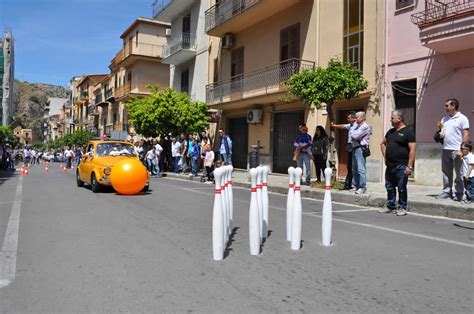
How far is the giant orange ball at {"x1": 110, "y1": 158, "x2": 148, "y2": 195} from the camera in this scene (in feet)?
36.0

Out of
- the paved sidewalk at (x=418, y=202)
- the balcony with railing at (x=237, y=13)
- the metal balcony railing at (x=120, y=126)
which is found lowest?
the paved sidewalk at (x=418, y=202)

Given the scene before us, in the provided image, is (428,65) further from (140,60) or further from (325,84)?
(140,60)

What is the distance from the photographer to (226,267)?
457cm

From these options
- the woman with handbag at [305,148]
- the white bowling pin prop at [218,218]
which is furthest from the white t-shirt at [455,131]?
the white bowling pin prop at [218,218]

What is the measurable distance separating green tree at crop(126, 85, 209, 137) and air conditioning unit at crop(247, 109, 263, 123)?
2497 mm

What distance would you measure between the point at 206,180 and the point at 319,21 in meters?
7.66

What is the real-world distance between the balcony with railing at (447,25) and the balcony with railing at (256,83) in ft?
17.7

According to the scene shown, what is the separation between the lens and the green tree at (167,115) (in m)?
21.3

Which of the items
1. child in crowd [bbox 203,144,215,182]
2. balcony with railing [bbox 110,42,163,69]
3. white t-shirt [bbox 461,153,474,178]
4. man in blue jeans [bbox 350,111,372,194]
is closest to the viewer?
white t-shirt [bbox 461,153,474,178]

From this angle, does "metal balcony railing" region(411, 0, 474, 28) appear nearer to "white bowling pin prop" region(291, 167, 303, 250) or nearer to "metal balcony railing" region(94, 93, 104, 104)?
"white bowling pin prop" region(291, 167, 303, 250)

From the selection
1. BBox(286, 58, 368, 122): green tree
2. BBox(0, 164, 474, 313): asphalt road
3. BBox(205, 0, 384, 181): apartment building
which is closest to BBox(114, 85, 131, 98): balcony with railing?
BBox(205, 0, 384, 181): apartment building

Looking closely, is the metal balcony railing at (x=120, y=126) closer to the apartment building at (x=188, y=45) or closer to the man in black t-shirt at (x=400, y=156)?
the apartment building at (x=188, y=45)

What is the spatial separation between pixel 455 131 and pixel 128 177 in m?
7.51

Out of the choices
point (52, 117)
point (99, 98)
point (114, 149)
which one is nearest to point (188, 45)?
point (114, 149)
